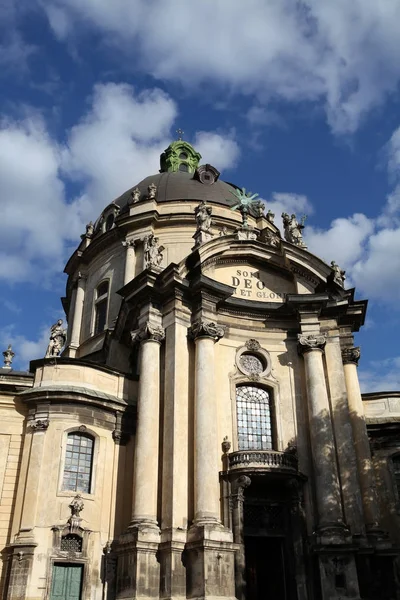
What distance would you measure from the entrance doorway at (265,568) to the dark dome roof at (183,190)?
61.9 ft

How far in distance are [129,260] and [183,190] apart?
616 cm

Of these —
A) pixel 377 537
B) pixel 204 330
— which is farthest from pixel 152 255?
pixel 377 537

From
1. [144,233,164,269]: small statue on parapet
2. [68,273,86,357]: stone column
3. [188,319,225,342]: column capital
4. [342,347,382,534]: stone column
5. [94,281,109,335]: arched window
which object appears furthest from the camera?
[68,273,86,357]: stone column

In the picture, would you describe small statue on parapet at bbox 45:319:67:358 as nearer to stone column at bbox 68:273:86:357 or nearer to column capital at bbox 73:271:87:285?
stone column at bbox 68:273:86:357

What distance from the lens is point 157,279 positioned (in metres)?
23.5

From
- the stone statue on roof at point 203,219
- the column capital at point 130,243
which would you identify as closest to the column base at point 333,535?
the stone statue on roof at point 203,219

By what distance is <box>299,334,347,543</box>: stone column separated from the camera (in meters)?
20.6

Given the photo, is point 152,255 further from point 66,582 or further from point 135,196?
point 66,582

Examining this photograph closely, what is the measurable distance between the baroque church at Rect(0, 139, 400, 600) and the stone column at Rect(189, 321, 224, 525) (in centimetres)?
5

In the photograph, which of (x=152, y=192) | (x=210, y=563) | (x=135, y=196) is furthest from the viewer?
(x=135, y=196)

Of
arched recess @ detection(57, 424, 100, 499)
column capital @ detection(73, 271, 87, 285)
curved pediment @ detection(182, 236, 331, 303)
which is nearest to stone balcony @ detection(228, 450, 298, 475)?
arched recess @ detection(57, 424, 100, 499)

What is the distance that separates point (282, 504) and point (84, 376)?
28.3 ft

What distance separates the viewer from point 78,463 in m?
21.1

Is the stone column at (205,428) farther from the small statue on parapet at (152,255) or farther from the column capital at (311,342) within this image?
the column capital at (311,342)
